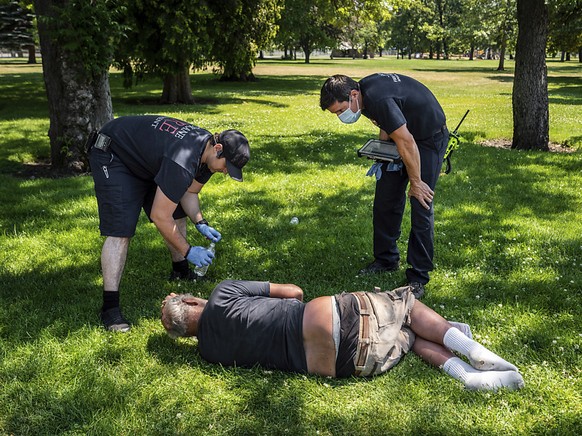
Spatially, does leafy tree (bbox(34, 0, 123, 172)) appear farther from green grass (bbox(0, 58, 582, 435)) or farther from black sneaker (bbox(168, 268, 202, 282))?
black sneaker (bbox(168, 268, 202, 282))

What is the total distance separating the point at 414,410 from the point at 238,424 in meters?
1.03

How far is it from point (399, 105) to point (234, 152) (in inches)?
56.3

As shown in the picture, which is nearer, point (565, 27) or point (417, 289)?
point (417, 289)

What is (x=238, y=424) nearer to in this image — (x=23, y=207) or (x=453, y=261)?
(x=453, y=261)

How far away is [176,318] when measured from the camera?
338 cm

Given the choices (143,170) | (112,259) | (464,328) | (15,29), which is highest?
(15,29)

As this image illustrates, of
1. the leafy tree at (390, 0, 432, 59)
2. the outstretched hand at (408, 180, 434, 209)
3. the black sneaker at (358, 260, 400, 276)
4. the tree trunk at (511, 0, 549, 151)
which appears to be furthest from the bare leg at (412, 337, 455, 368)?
the leafy tree at (390, 0, 432, 59)

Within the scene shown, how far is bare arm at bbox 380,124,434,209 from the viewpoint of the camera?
3.88 metres

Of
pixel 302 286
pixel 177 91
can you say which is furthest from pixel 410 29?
pixel 302 286

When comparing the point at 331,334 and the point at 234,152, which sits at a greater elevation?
the point at 234,152

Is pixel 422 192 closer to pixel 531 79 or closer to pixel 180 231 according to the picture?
pixel 180 231

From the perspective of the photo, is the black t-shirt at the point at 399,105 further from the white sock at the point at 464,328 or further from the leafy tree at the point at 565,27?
the leafy tree at the point at 565,27

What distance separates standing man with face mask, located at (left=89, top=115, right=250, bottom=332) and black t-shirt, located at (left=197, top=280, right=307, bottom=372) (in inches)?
19.9

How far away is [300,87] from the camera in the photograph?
26.3 metres
